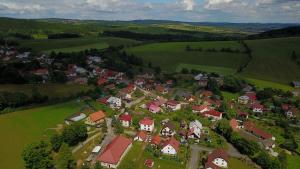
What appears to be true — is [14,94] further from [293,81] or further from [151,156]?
[293,81]

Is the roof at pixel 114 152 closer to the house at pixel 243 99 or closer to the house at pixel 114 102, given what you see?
the house at pixel 114 102

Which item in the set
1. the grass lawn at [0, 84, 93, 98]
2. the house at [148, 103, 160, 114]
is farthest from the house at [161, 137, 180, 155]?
the grass lawn at [0, 84, 93, 98]

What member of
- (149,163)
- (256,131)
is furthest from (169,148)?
Result: (256,131)

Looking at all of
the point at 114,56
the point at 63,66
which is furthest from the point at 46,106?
the point at 114,56

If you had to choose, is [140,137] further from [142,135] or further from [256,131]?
[256,131]

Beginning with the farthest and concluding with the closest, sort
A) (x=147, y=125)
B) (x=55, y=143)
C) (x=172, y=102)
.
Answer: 1. (x=172, y=102)
2. (x=147, y=125)
3. (x=55, y=143)

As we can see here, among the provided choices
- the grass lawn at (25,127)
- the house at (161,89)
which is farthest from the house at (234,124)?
the grass lawn at (25,127)

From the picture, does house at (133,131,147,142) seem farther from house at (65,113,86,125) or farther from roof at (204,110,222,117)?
roof at (204,110,222,117)
